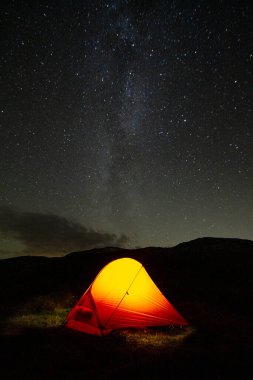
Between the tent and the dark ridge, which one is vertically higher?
the dark ridge

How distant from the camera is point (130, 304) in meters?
10.7

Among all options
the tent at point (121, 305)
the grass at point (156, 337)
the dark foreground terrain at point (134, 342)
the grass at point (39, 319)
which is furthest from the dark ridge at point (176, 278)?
the tent at point (121, 305)

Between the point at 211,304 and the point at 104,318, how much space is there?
8.45 m

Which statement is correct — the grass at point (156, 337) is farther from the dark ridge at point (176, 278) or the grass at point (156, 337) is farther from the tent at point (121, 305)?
the dark ridge at point (176, 278)

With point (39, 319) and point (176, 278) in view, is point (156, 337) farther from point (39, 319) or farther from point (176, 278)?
point (176, 278)

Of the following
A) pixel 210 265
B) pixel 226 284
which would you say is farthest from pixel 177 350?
pixel 210 265

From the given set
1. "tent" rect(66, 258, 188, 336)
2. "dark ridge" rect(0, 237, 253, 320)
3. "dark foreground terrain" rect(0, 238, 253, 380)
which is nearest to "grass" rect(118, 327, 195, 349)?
"dark foreground terrain" rect(0, 238, 253, 380)

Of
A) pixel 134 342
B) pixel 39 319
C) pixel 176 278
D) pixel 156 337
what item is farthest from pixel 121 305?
pixel 176 278

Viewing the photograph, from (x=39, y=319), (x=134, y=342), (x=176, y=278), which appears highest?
(x=176, y=278)

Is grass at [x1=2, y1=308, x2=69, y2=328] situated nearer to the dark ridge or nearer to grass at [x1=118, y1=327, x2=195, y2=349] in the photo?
the dark ridge

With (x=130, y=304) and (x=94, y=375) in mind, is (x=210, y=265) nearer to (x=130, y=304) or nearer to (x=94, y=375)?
(x=130, y=304)

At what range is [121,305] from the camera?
10.6 metres

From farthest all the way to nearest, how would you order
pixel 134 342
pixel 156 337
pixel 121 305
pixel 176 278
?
pixel 176 278 < pixel 121 305 < pixel 156 337 < pixel 134 342

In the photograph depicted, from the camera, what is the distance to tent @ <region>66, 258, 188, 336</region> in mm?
10320
